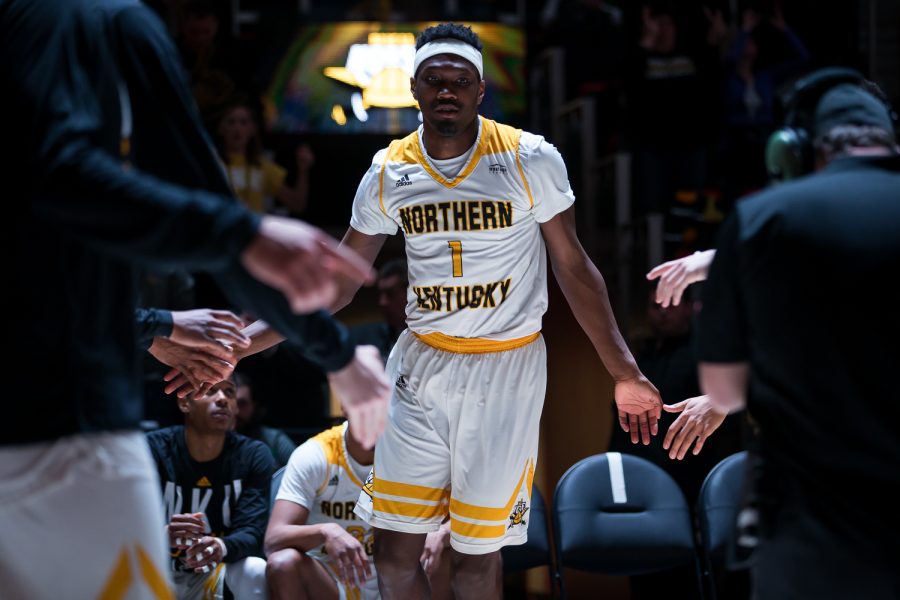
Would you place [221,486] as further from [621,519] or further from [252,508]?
[621,519]

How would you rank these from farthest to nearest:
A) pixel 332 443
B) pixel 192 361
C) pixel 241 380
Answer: pixel 241 380
pixel 332 443
pixel 192 361

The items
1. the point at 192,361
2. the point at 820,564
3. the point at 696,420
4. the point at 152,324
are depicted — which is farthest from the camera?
the point at 696,420

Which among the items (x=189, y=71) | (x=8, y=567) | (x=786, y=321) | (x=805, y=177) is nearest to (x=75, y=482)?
(x=8, y=567)

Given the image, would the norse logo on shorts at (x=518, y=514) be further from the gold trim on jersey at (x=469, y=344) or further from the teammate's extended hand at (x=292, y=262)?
the teammate's extended hand at (x=292, y=262)

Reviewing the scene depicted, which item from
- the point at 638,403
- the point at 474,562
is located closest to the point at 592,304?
the point at 638,403

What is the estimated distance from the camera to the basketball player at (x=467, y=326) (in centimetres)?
428

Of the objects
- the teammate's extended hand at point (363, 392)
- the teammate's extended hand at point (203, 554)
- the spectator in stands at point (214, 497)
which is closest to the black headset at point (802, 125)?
the teammate's extended hand at point (363, 392)

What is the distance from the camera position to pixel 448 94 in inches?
171

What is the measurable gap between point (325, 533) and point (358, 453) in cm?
47

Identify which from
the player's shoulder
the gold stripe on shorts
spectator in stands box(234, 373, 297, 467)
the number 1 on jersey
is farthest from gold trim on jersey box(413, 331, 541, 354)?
spectator in stands box(234, 373, 297, 467)

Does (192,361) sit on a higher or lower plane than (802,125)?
lower

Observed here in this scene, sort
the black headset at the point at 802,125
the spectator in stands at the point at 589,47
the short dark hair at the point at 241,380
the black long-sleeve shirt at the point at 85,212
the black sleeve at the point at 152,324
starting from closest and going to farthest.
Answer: the black long-sleeve shirt at the point at 85,212, the black headset at the point at 802,125, the black sleeve at the point at 152,324, the short dark hair at the point at 241,380, the spectator in stands at the point at 589,47

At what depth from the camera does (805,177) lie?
2723 millimetres

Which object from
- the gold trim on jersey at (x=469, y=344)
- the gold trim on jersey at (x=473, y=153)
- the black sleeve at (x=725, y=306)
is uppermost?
the gold trim on jersey at (x=473, y=153)
